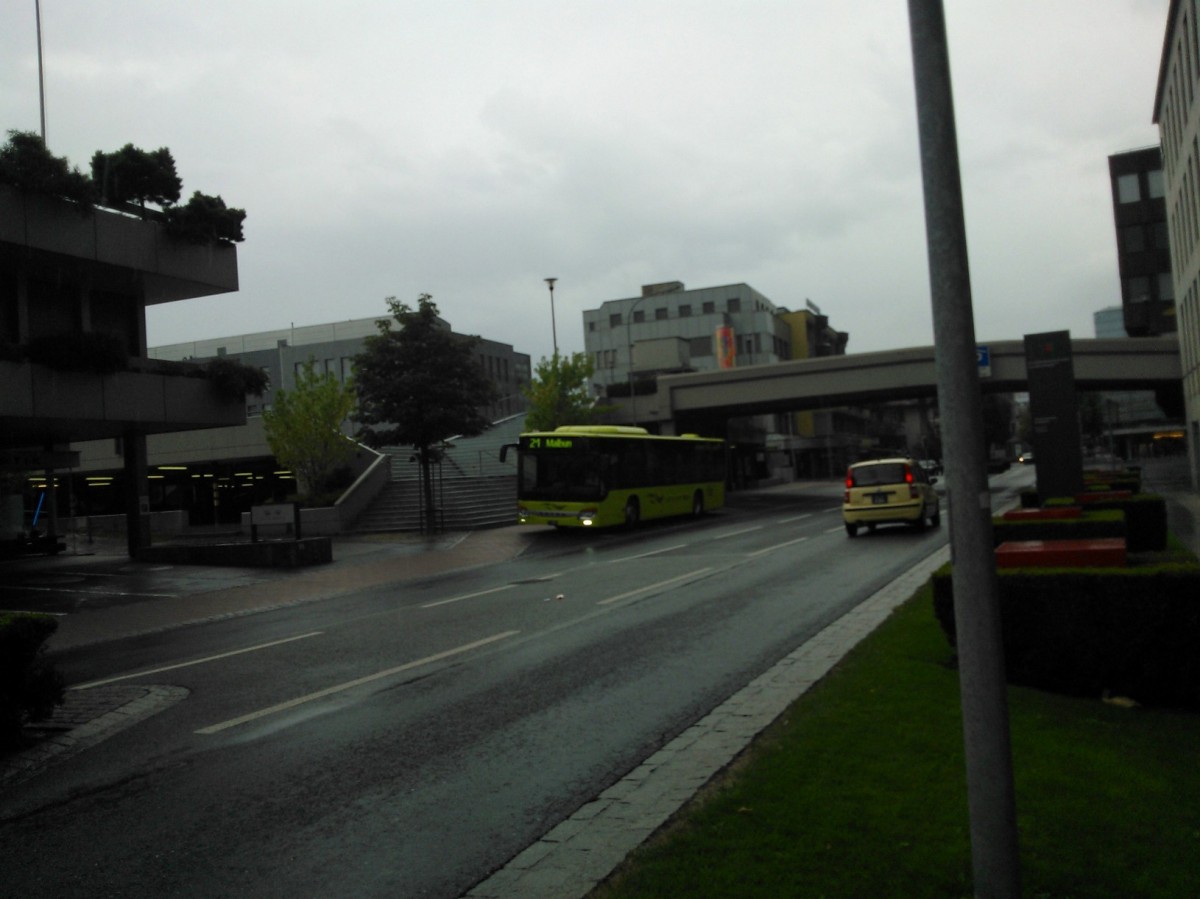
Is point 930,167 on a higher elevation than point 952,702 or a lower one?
higher

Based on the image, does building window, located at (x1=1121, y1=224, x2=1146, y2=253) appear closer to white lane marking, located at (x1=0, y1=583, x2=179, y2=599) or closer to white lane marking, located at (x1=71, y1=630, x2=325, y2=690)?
white lane marking, located at (x1=0, y1=583, x2=179, y2=599)

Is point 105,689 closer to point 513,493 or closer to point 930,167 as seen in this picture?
point 930,167

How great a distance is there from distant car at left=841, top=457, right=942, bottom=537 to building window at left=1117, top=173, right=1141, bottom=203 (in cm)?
6766

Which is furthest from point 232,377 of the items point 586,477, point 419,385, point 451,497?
point 451,497

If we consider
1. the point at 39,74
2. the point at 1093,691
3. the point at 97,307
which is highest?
the point at 39,74

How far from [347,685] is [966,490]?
693 cm

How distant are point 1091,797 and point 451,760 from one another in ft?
11.7

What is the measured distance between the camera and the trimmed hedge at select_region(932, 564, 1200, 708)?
6.95 meters

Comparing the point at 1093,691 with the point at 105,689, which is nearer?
the point at 1093,691

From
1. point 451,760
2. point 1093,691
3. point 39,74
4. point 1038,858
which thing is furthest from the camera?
point 39,74

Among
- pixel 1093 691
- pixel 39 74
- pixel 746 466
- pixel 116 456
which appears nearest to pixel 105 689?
pixel 1093 691

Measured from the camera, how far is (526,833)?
16.7 feet

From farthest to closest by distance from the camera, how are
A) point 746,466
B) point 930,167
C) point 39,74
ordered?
point 746,466, point 39,74, point 930,167

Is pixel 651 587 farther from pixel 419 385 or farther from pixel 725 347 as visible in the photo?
pixel 725 347
